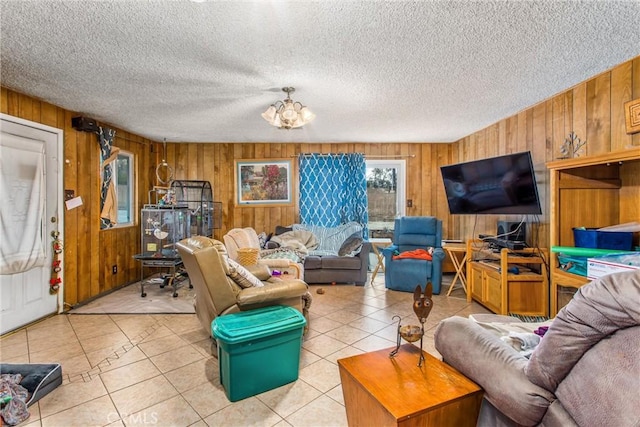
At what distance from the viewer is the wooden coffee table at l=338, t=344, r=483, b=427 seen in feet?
3.63

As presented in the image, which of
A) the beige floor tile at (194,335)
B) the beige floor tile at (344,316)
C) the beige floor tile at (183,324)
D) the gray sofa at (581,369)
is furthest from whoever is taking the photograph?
the beige floor tile at (344,316)

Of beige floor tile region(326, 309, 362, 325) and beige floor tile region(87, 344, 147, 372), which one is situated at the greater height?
beige floor tile region(326, 309, 362, 325)

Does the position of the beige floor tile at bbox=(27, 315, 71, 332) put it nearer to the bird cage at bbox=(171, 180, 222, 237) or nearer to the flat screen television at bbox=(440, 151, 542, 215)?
the bird cage at bbox=(171, 180, 222, 237)

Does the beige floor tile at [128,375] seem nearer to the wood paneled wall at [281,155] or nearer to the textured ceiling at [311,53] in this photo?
the wood paneled wall at [281,155]


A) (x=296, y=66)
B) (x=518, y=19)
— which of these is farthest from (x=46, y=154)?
(x=518, y=19)

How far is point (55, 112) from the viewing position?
339 centimetres

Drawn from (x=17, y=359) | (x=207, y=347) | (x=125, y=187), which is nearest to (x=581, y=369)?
(x=207, y=347)

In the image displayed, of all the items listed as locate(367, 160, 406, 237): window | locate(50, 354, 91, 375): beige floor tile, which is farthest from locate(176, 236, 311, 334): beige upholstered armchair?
locate(367, 160, 406, 237): window

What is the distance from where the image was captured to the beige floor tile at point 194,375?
6.89 ft

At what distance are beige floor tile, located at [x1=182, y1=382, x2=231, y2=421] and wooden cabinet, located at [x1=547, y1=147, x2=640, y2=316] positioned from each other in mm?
2674

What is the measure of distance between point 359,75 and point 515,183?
2.05 metres

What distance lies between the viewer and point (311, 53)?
224cm

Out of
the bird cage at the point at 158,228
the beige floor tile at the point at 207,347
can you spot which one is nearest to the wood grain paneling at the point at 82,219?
the bird cage at the point at 158,228

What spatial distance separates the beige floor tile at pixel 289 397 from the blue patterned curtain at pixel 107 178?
11.3 feet
